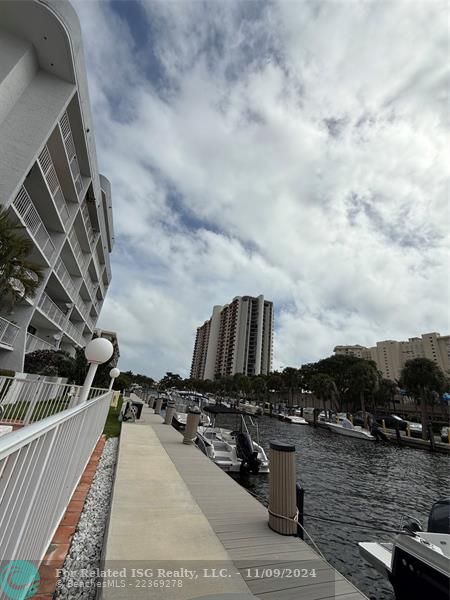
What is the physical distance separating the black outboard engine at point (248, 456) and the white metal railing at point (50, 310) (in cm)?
1505

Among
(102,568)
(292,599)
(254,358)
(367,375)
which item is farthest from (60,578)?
(254,358)

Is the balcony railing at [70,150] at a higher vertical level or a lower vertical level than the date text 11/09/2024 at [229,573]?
higher

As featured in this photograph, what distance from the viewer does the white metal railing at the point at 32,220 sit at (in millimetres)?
14357

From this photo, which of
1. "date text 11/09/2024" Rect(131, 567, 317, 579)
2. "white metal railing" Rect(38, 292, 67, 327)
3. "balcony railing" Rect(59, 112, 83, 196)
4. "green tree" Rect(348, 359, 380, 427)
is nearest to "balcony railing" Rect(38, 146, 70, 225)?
"balcony railing" Rect(59, 112, 83, 196)

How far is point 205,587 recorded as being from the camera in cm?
275

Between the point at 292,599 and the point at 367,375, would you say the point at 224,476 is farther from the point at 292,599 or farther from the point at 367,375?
the point at 367,375

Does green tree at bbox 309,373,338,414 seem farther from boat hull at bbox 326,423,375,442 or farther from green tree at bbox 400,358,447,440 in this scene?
boat hull at bbox 326,423,375,442

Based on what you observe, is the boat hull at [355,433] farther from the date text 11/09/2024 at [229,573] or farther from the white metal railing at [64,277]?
the white metal railing at [64,277]

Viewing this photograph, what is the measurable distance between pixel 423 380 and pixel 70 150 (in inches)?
1553

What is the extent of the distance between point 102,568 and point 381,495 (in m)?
12.6

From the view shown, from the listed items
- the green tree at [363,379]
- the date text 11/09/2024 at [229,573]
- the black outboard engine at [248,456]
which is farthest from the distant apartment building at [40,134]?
the green tree at [363,379]

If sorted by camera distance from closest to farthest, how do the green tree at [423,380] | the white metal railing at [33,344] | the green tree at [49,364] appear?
the white metal railing at [33,344] → the green tree at [49,364] → the green tree at [423,380]

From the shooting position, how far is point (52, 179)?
56.6 feet

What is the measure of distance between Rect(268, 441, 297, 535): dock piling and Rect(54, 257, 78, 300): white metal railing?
68.2 feet
